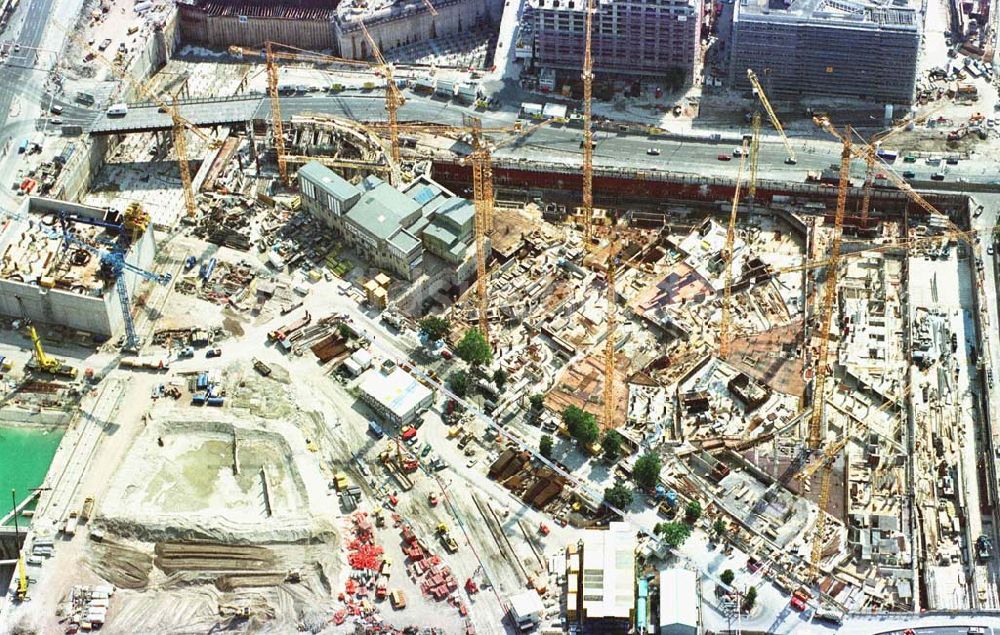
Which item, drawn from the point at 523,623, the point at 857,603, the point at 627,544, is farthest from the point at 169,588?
the point at 857,603

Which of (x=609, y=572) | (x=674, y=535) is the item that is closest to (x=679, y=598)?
(x=609, y=572)

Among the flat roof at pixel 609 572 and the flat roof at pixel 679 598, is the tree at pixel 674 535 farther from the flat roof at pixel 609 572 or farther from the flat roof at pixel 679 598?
the flat roof at pixel 609 572

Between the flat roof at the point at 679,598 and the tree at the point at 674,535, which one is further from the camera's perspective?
the tree at the point at 674,535

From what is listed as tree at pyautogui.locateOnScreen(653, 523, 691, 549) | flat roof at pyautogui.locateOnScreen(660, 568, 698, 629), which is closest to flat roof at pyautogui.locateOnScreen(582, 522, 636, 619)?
flat roof at pyautogui.locateOnScreen(660, 568, 698, 629)

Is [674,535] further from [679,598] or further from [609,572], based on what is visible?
[609,572]

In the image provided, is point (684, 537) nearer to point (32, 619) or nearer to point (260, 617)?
point (260, 617)

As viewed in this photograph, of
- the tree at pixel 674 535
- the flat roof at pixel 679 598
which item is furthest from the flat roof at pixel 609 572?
the tree at pixel 674 535
